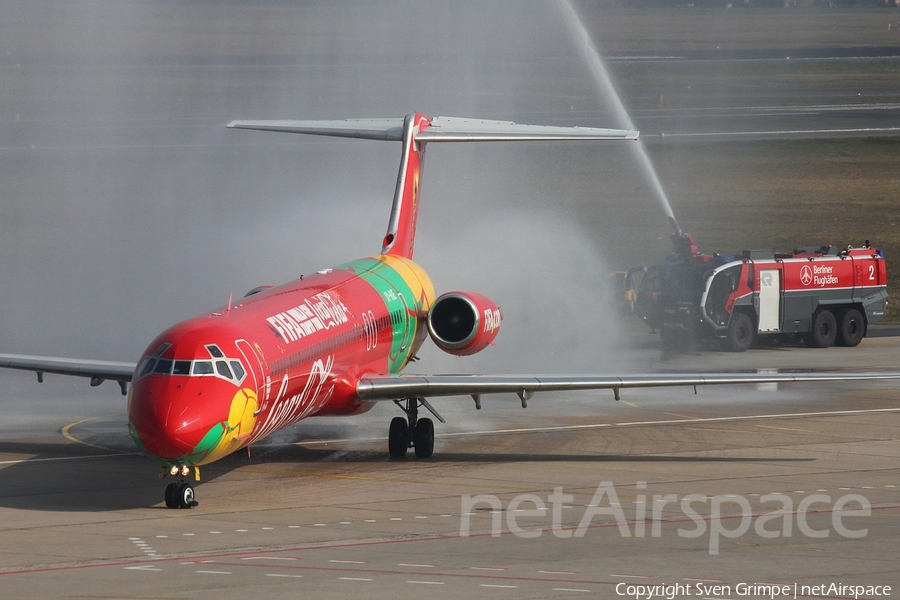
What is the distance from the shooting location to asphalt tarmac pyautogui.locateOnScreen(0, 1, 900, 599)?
59.8 feet

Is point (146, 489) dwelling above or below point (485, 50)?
below

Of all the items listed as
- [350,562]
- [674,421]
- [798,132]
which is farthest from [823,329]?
[798,132]

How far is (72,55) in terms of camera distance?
58.1 m

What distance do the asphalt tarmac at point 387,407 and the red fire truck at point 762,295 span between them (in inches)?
Result: 38.4

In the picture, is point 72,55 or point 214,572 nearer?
point 214,572

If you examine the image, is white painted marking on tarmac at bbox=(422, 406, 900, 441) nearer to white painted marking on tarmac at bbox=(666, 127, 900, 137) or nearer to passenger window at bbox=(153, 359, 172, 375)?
passenger window at bbox=(153, 359, 172, 375)

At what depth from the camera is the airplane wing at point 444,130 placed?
29719 millimetres

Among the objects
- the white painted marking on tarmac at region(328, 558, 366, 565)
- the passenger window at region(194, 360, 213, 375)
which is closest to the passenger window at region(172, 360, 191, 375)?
the passenger window at region(194, 360, 213, 375)

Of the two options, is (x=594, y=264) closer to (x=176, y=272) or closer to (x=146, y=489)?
(x=176, y=272)

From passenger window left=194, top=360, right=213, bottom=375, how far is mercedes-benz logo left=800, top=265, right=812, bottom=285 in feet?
77.8

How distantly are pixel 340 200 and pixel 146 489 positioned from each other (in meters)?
27.3

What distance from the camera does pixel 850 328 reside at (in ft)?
136

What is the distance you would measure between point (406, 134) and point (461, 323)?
626cm

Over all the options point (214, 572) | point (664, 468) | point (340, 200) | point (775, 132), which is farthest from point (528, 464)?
point (775, 132)
